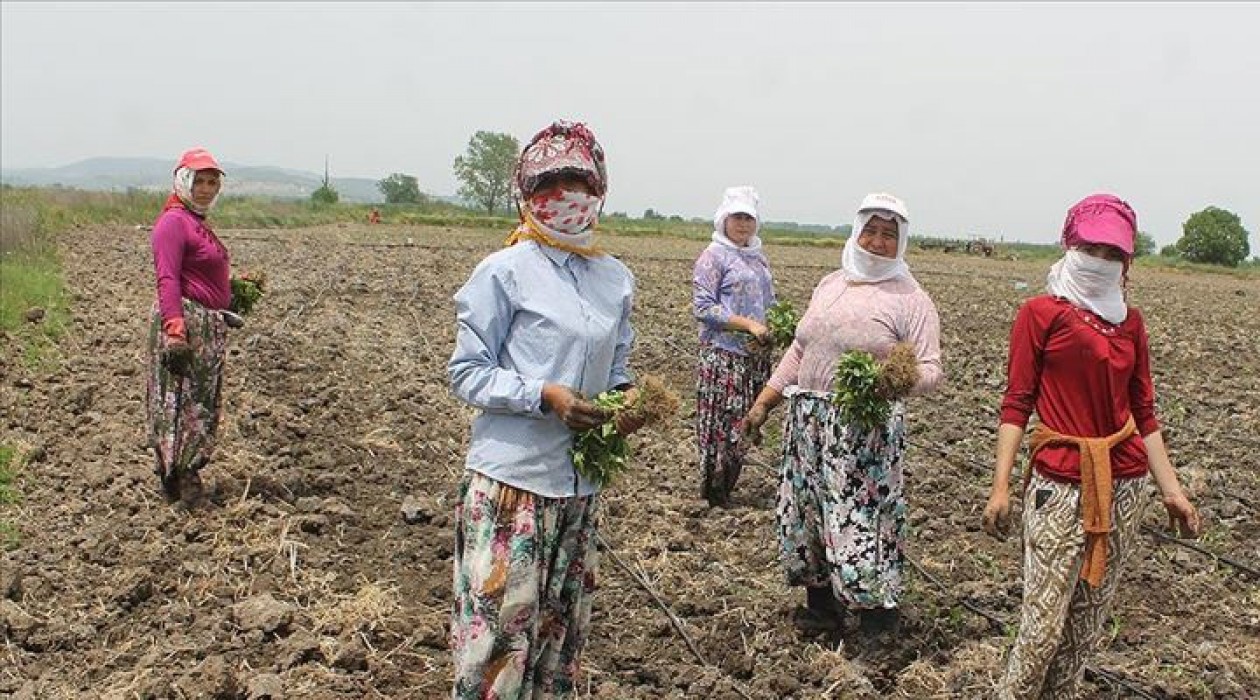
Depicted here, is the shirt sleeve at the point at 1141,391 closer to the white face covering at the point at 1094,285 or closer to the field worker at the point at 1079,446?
the field worker at the point at 1079,446

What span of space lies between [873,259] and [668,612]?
1807mm

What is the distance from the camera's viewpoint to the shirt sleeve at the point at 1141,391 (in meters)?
3.38

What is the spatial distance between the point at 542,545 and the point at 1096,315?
182cm

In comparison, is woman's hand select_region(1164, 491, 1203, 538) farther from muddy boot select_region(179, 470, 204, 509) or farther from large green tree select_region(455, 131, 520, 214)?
large green tree select_region(455, 131, 520, 214)

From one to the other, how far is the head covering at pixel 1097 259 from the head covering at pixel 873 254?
0.90 metres

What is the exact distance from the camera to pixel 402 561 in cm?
546

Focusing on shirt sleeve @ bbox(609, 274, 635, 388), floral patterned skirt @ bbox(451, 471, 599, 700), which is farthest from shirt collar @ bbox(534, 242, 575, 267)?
floral patterned skirt @ bbox(451, 471, 599, 700)

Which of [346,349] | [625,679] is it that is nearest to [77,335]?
[346,349]

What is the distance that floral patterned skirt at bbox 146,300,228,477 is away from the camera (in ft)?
17.9

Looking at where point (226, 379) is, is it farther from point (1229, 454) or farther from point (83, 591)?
point (1229, 454)

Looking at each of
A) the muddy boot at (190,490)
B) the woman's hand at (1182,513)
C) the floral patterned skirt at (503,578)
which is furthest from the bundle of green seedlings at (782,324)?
the muddy boot at (190,490)

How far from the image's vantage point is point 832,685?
13.7 ft

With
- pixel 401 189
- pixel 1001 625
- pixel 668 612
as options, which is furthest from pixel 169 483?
pixel 401 189

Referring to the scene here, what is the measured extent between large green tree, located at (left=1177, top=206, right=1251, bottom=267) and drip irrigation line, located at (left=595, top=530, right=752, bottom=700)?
5281 cm
